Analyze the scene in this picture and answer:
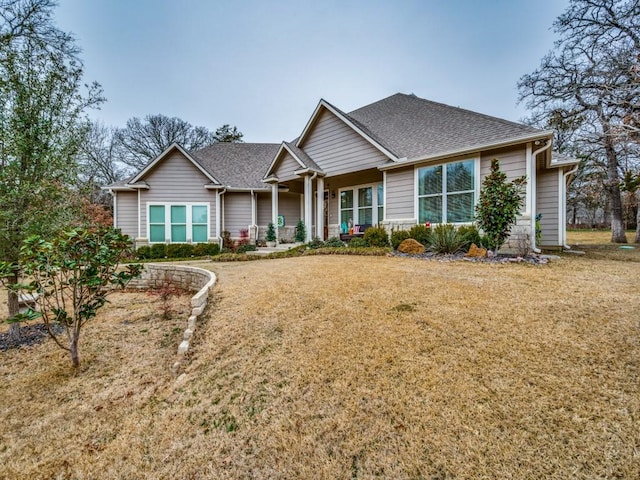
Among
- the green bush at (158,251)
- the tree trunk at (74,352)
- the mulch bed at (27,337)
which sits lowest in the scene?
the mulch bed at (27,337)

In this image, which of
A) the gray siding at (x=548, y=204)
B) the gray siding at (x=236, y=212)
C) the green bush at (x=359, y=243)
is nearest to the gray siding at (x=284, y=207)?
the gray siding at (x=236, y=212)

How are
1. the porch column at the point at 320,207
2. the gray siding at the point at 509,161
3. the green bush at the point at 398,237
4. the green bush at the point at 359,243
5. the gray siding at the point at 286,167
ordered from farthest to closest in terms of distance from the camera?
the gray siding at the point at 286,167, the porch column at the point at 320,207, the green bush at the point at 359,243, the green bush at the point at 398,237, the gray siding at the point at 509,161

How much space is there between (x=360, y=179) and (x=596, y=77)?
1264cm

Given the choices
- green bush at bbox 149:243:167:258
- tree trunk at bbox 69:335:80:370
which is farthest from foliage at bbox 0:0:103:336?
green bush at bbox 149:243:167:258

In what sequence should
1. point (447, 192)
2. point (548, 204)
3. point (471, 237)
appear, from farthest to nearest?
point (548, 204), point (447, 192), point (471, 237)

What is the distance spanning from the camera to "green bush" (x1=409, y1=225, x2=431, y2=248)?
27.5ft

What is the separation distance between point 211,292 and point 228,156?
42.9ft

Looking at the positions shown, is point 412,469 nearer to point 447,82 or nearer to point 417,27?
point 417,27

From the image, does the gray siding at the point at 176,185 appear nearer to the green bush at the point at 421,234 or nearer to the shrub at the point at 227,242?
the shrub at the point at 227,242

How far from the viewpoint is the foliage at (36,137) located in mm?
4184

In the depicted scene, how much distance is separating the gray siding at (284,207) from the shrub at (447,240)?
26.9 feet

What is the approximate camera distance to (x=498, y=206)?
6934 mm

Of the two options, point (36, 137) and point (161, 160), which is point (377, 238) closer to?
point (36, 137)

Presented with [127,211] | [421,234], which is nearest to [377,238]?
[421,234]
